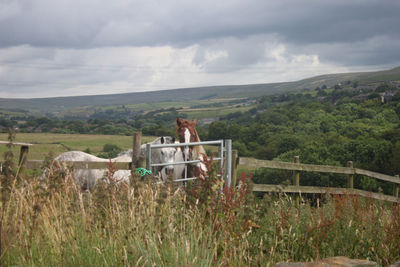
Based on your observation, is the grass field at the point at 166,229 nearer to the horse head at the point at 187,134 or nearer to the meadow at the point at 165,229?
the meadow at the point at 165,229

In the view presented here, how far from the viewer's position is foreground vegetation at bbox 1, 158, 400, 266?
2.84 meters

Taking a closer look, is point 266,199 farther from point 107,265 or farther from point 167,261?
point 107,265

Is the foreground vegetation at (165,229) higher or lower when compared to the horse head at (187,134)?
lower

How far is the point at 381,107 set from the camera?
69312 mm

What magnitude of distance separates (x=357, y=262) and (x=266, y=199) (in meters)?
1.17

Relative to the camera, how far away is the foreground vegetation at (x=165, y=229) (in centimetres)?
284

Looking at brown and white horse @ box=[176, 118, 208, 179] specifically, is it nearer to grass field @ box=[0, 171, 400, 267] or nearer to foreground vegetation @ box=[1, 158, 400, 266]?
grass field @ box=[0, 171, 400, 267]

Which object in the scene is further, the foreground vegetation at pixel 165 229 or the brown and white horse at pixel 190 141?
the brown and white horse at pixel 190 141

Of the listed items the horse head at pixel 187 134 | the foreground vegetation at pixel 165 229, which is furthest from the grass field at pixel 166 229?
the horse head at pixel 187 134

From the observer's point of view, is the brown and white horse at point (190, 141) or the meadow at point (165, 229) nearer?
the meadow at point (165, 229)

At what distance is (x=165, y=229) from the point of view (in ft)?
10.7

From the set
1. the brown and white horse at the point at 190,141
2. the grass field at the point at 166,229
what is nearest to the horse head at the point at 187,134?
the brown and white horse at the point at 190,141

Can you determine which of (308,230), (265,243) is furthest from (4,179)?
(308,230)

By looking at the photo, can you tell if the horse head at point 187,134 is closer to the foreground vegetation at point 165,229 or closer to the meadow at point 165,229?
the foreground vegetation at point 165,229
